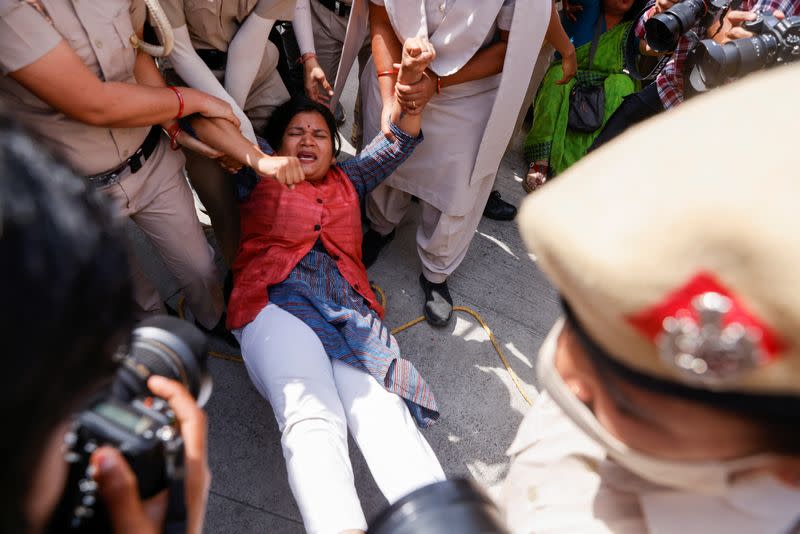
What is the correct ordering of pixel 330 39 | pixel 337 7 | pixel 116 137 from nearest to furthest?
1. pixel 116 137
2. pixel 337 7
3. pixel 330 39

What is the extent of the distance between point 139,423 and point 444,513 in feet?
1.39

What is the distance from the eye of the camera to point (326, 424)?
1.58 metres

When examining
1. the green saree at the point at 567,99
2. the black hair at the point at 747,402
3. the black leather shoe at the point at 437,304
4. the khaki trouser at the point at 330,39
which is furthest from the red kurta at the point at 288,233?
the green saree at the point at 567,99

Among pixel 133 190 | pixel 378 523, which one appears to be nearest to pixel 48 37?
pixel 133 190

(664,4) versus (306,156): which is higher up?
(664,4)

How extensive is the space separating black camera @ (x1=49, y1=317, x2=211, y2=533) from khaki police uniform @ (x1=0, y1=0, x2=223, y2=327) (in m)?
0.46

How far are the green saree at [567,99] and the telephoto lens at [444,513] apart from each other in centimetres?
306

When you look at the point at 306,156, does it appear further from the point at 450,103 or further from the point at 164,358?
the point at 164,358

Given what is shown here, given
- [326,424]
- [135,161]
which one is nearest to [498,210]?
[326,424]

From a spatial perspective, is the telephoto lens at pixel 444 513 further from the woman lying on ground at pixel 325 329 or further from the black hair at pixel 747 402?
the woman lying on ground at pixel 325 329

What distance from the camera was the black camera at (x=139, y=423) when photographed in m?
0.63

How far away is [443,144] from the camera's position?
2281 millimetres

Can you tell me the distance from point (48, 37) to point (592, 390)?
1371 millimetres

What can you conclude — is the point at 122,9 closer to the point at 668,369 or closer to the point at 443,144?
the point at 443,144
